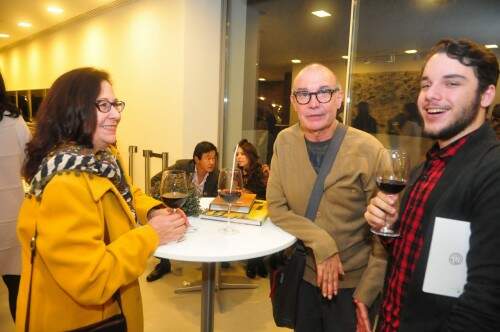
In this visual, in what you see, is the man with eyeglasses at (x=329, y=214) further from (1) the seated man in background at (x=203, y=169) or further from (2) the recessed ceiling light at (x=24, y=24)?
(2) the recessed ceiling light at (x=24, y=24)

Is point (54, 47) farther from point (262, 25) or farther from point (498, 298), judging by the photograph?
point (498, 298)

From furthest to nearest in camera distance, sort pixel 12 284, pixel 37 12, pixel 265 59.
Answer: pixel 37 12, pixel 265 59, pixel 12 284

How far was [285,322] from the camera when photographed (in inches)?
63.0

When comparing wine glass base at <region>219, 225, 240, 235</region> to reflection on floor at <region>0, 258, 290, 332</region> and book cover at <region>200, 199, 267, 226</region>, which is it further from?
reflection on floor at <region>0, 258, 290, 332</region>

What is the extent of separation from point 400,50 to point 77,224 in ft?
8.89

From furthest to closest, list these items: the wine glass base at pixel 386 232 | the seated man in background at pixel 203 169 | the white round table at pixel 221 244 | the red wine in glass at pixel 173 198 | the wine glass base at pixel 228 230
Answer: the seated man in background at pixel 203 169, the wine glass base at pixel 228 230, the red wine in glass at pixel 173 198, the white round table at pixel 221 244, the wine glass base at pixel 386 232

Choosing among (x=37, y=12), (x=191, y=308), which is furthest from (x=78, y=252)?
(x=37, y=12)

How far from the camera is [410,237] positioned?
103cm

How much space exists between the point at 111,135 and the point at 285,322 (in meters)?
1.13

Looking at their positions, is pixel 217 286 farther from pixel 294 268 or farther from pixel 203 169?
pixel 294 268

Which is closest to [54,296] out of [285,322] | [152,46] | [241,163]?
[285,322]

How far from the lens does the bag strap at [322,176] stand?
1.50 metres

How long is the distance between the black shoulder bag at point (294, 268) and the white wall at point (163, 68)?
8.23 ft

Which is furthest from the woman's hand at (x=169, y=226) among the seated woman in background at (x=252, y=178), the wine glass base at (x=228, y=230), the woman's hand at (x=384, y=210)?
the seated woman in background at (x=252, y=178)
